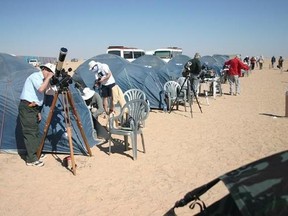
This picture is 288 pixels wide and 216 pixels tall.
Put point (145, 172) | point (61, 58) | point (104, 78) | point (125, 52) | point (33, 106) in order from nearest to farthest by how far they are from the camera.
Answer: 1. point (61, 58)
2. point (145, 172)
3. point (33, 106)
4. point (104, 78)
5. point (125, 52)

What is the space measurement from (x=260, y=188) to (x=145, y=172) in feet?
12.4

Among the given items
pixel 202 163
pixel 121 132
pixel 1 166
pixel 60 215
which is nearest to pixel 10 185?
pixel 1 166

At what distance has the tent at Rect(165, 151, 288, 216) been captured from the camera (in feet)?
4.44

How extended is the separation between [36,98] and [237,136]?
15.6 feet

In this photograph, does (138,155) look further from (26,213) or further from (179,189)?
(26,213)

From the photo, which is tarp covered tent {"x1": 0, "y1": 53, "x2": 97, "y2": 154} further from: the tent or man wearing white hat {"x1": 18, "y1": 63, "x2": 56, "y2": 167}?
the tent

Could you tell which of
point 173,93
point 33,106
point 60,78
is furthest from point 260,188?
point 173,93

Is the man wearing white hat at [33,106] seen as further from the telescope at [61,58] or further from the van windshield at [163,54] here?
the van windshield at [163,54]

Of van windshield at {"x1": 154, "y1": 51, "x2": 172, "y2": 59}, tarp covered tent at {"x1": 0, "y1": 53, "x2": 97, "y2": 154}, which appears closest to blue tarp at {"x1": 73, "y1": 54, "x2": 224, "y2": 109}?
tarp covered tent at {"x1": 0, "y1": 53, "x2": 97, "y2": 154}

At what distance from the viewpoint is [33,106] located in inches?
208

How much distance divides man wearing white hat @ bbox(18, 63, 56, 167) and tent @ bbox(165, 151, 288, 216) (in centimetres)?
404

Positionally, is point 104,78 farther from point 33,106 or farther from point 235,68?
point 235,68

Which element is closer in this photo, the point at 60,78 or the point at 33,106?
the point at 60,78

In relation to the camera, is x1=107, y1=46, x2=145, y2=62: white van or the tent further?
x1=107, y1=46, x2=145, y2=62: white van
